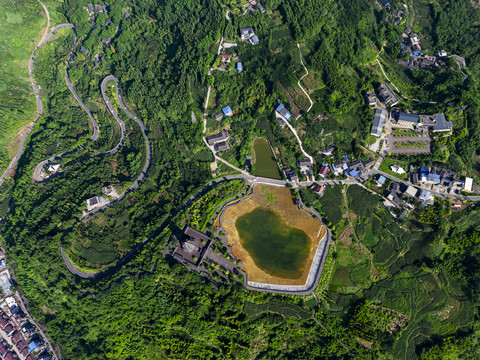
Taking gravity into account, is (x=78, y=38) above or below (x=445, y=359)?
above

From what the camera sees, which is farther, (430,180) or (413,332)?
(430,180)

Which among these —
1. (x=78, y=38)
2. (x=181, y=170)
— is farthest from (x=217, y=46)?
(x=78, y=38)

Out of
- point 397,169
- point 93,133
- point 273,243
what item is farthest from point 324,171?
point 93,133

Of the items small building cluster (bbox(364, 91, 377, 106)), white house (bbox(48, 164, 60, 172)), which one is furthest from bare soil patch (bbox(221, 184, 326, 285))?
white house (bbox(48, 164, 60, 172))

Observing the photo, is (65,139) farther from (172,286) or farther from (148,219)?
(172,286)

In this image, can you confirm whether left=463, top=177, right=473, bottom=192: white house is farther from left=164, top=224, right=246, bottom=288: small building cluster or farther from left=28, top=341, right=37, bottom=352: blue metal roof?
left=28, top=341, right=37, bottom=352: blue metal roof

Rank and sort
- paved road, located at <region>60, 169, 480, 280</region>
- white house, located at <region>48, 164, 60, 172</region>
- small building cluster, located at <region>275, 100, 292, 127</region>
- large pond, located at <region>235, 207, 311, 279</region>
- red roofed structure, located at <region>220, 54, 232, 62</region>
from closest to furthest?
1. paved road, located at <region>60, 169, 480, 280</region>
2. large pond, located at <region>235, 207, 311, 279</region>
3. small building cluster, located at <region>275, 100, 292, 127</region>
4. white house, located at <region>48, 164, 60, 172</region>
5. red roofed structure, located at <region>220, 54, 232, 62</region>
